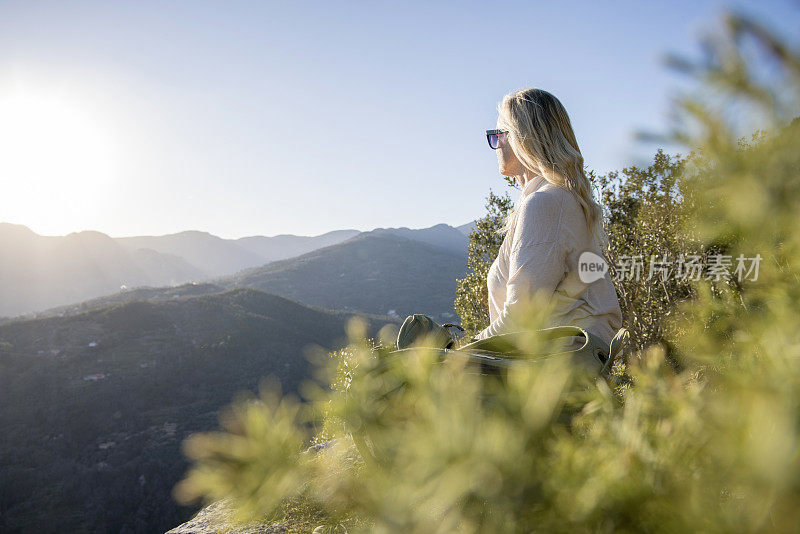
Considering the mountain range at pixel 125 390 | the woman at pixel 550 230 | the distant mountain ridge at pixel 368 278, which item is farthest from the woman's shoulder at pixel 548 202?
the distant mountain ridge at pixel 368 278

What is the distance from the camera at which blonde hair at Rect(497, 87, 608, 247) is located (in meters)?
2.26

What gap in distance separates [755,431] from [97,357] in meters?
88.5

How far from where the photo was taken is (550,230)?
2.10m

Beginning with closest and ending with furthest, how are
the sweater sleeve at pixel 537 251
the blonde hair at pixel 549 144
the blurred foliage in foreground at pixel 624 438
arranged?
the blurred foliage in foreground at pixel 624 438 < the sweater sleeve at pixel 537 251 < the blonde hair at pixel 549 144

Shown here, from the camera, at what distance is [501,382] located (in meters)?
1.19

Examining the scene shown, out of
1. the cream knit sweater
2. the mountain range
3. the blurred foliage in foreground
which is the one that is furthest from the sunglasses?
the mountain range

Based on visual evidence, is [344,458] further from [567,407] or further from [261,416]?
[567,407]

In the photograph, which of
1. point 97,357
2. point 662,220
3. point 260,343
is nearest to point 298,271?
point 260,343

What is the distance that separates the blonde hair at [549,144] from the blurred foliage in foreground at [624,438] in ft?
4.96

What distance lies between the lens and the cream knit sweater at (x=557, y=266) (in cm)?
206

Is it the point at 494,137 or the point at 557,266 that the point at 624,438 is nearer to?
the point at 557,266

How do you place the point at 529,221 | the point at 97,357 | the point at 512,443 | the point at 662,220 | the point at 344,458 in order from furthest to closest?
the point at 97,357 → the point at 662,220 → the point at 529,221 → the point at 344,458 → the point at 512,443

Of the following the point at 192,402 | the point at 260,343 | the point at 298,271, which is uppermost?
the point at 298,271

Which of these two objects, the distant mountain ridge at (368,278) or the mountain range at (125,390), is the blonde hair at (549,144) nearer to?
the mountain range at (125,390)
